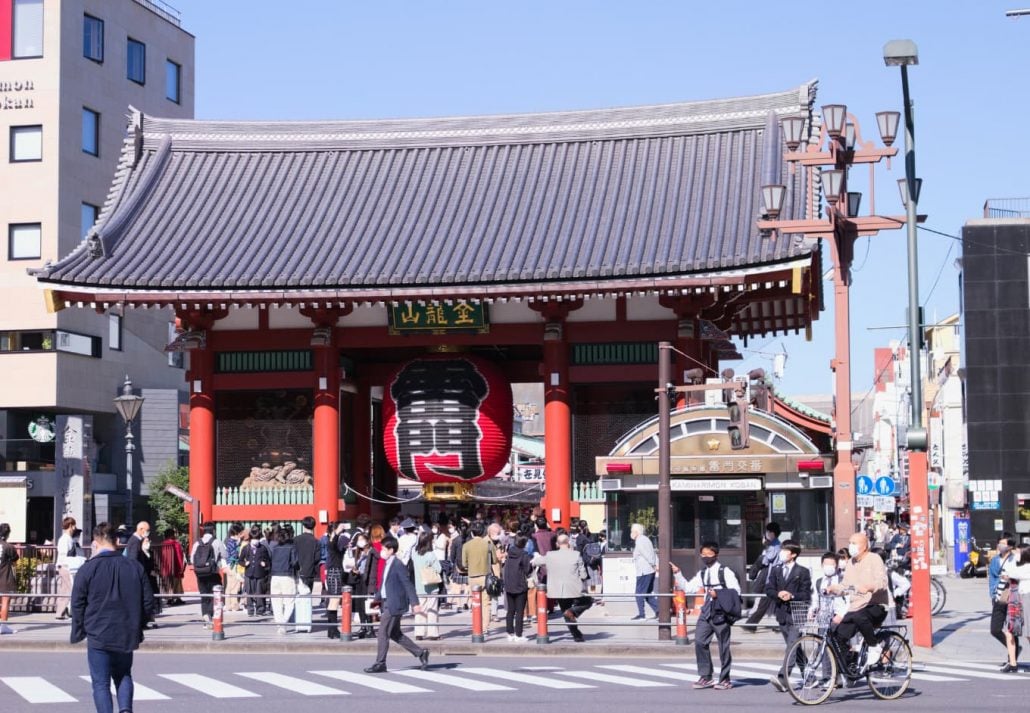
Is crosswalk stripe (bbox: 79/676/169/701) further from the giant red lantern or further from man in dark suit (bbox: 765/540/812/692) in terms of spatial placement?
the giant red lantern

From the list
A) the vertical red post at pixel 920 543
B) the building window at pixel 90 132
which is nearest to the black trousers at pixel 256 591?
the vertical red post at pixel 920 543

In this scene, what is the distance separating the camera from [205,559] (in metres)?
27.7

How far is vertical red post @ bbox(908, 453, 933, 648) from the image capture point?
2342 cm

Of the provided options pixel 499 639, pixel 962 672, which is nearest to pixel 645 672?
pixel 962 672

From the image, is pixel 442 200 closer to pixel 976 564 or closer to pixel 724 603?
pixel 724 603

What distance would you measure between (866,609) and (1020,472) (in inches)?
1643

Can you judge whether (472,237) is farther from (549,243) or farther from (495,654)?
(495,654)

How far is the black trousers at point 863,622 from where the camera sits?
1745cm

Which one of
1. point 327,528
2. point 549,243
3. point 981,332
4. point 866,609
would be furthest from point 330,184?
point 981,332

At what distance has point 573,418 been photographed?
1319 inches

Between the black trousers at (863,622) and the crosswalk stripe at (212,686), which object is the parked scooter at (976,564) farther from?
the crosswalk stripe at (212,686)

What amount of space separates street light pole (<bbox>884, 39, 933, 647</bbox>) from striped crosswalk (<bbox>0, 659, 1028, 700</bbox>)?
1.81m

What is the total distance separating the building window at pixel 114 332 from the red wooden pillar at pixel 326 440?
2635cm

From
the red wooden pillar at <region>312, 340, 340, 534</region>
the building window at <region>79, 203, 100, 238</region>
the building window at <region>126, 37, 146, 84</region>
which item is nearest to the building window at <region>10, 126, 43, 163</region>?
the building window at <region>79, 203, 100, 238</region>
